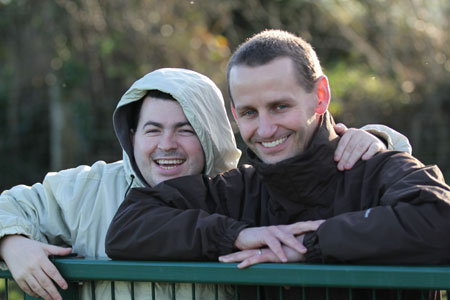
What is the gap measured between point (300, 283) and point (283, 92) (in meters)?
0.80

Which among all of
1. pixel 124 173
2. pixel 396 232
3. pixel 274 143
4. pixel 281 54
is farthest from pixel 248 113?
pixel 124 173

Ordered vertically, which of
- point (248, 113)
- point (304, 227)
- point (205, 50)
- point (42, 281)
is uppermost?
point (205, 50)

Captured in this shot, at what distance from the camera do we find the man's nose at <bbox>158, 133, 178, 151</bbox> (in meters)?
3.14

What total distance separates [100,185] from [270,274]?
129cm

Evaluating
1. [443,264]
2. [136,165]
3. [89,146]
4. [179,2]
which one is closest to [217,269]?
[443,264]

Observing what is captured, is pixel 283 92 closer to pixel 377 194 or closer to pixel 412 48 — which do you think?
pixel 377 194

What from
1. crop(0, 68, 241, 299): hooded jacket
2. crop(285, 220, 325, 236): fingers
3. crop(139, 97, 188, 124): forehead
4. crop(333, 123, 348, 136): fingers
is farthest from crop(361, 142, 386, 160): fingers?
crop(139, 97, 188, 124): forehead

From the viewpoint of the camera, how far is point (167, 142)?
314 centimetres

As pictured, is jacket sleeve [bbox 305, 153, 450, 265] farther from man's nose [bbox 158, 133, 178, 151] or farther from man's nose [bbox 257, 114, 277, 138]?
man's nose [bbox 158, 133, 178, 151]

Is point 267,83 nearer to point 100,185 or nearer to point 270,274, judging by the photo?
point 270,274

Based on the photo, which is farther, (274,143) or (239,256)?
(274,143)

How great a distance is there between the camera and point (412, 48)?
12258mm

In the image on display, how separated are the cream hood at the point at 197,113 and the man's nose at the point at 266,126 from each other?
0.59m

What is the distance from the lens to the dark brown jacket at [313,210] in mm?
2330
